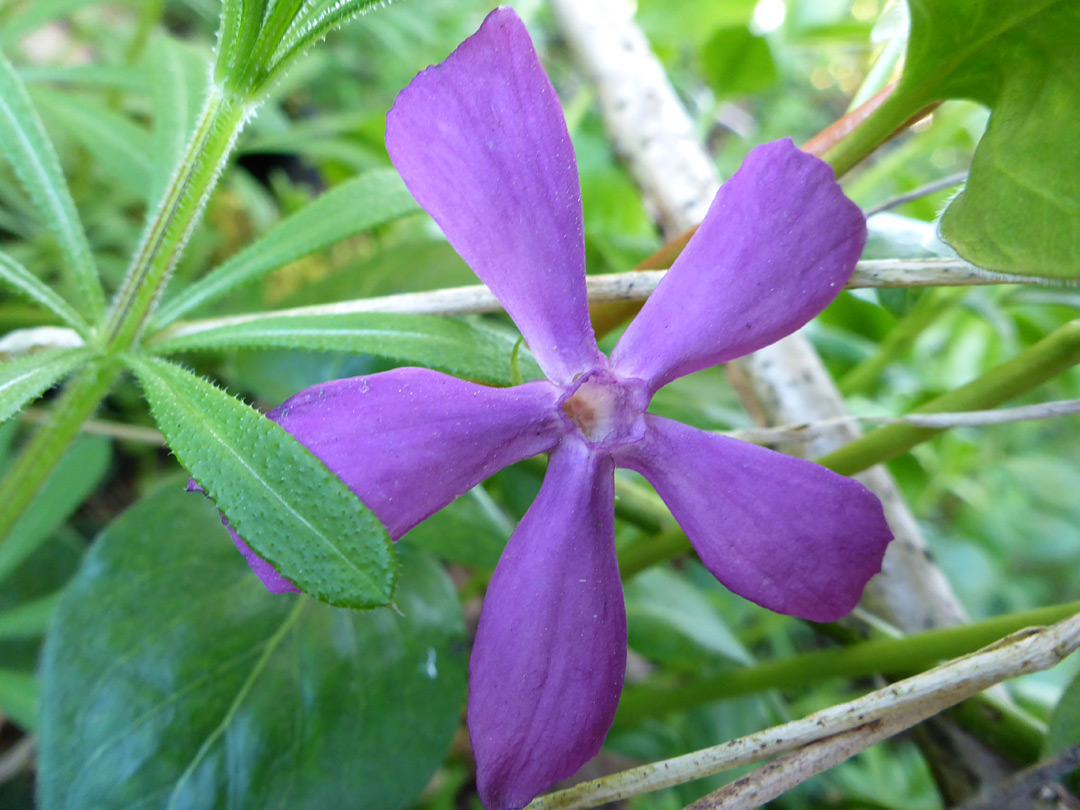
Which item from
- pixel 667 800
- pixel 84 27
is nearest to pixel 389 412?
pixel 667 800

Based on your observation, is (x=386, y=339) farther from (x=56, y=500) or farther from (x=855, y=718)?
(x=56, y=500)

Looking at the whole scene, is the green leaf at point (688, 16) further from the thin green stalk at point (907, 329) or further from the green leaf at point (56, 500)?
the green leaf at point (56, 500)

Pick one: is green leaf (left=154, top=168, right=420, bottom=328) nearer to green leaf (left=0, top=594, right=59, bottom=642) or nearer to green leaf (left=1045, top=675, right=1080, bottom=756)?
green leaf (left=0, top=594, right=59, bottom=642)

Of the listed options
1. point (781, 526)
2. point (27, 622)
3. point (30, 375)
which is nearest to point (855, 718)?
point (781, 526)

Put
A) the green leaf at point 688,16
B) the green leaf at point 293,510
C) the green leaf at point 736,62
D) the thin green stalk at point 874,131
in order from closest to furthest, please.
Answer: the green leaf at point 293,510, the thin green stalk at point 874,131, the green leaf at point 736,62, the green leaf at point 688,16

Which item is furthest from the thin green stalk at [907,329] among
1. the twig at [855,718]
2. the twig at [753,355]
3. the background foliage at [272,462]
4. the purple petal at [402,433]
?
the purple petal at [402,433]

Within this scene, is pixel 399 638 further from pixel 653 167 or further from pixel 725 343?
pixel 653 167
